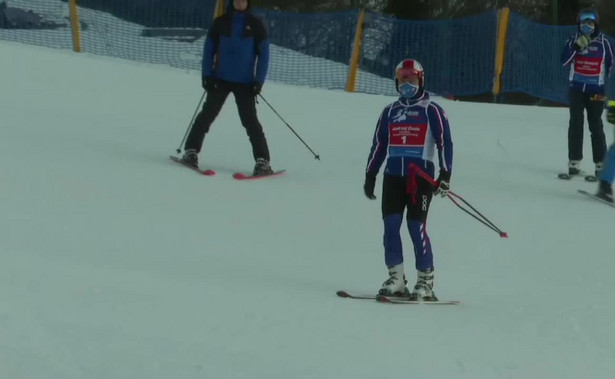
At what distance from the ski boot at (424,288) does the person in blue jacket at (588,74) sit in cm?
517

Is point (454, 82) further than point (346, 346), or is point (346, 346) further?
point (454, 82)

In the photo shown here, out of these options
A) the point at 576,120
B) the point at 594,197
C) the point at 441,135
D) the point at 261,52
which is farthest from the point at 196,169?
the point at 441,135

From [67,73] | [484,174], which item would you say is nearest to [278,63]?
[67,73]

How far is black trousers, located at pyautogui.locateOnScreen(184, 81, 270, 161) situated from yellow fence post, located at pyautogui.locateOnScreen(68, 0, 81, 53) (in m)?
8.41

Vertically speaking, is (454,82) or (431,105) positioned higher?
(431,105)

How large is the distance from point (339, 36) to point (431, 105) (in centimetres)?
1233

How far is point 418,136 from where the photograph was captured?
24.4 ft

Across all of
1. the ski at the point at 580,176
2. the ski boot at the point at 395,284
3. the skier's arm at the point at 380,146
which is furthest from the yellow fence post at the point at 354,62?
the ski boot at the point at 395,284

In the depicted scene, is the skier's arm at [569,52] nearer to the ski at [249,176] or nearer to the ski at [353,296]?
Answer: the ski at [249,176]

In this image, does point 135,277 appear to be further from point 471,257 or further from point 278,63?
point 278,63

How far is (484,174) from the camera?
1245cm

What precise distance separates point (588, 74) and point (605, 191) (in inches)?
56.7

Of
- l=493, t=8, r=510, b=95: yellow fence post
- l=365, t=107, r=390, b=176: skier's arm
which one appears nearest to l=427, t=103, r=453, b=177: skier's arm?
l=365, t=107, r=390, b=176: skier's arm

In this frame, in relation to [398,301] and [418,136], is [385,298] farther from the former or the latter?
[418,136]
